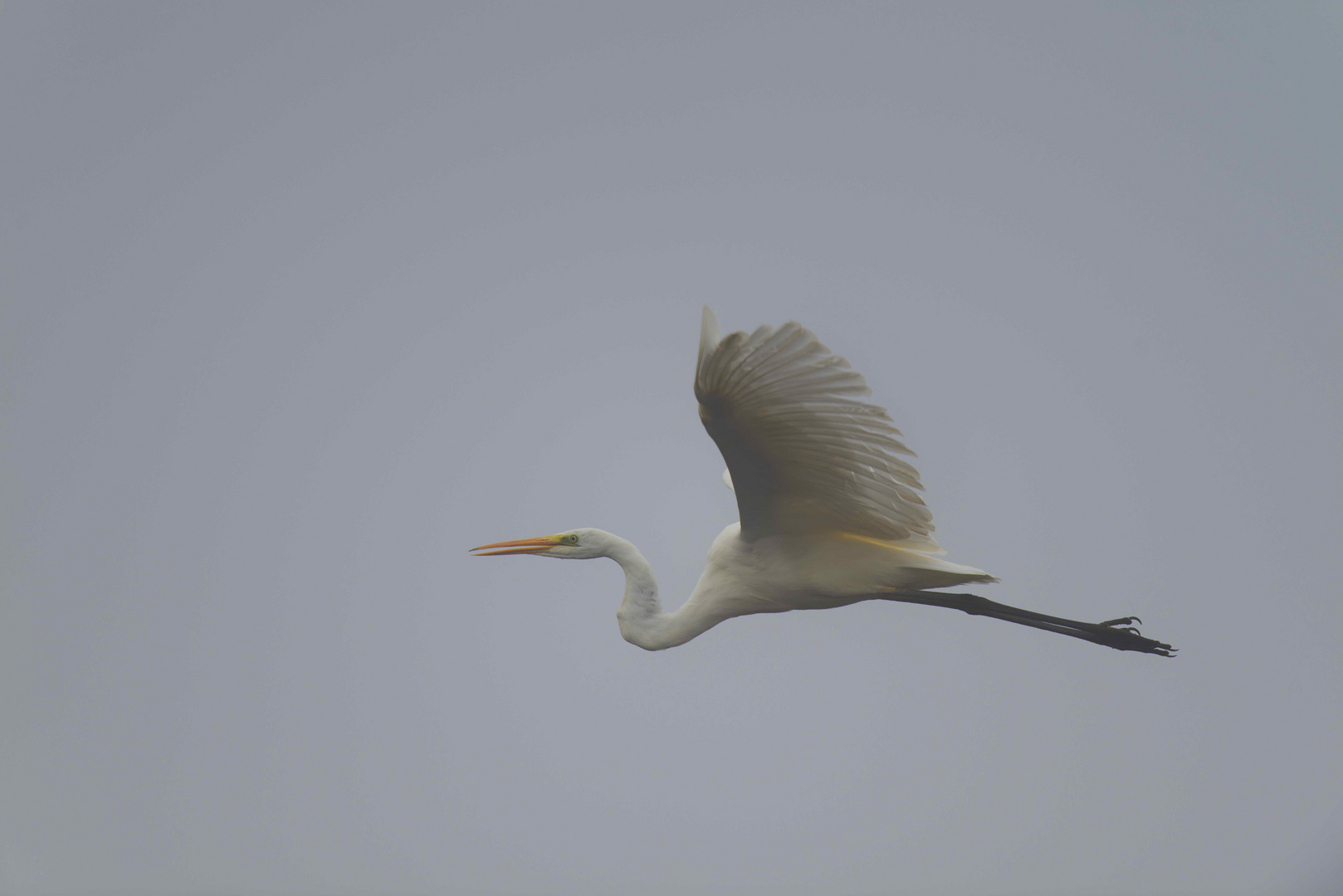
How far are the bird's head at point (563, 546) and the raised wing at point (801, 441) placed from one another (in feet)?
2.32

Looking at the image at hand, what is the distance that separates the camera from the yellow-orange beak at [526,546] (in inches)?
164

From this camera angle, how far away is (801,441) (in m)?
3.09

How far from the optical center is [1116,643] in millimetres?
4020

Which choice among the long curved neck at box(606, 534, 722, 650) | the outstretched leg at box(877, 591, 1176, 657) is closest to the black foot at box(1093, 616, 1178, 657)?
the outstretched leg at box(877, 591, 1176, 657)

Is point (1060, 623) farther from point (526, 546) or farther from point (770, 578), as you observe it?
point (526, 546)

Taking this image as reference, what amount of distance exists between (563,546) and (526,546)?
5.9 inches

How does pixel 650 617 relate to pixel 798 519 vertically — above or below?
below

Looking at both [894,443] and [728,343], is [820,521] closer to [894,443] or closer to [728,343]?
[894,443]

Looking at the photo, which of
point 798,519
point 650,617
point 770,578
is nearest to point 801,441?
point 798,519

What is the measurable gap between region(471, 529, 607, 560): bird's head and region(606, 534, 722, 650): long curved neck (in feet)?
0.63

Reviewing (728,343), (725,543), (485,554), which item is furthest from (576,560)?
(728,343)

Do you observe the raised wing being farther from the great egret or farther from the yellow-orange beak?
the yellow-orange beak

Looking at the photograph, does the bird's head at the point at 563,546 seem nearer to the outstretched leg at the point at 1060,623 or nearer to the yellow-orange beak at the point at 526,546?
the yellow-orange beak at the point at 526,546

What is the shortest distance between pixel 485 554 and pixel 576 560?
370 millimetres
